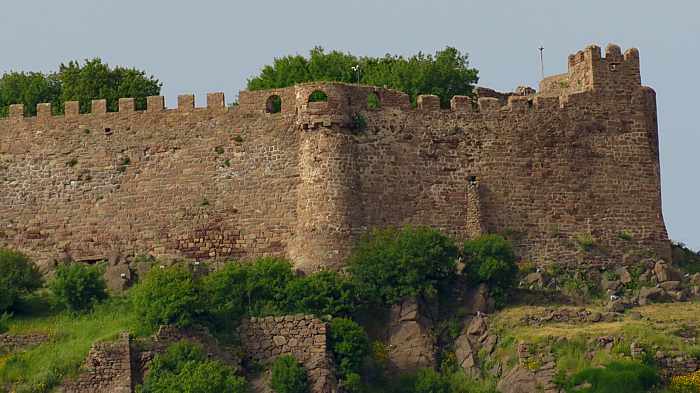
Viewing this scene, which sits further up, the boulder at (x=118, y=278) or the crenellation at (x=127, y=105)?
the crenellation at (x=127, y=105)

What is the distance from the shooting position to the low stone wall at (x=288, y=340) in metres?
63.5

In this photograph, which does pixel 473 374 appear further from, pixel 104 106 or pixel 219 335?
pixel 104 106

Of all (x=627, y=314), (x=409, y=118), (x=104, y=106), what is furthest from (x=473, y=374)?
(x=104, y=106)

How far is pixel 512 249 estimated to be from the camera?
69438mm

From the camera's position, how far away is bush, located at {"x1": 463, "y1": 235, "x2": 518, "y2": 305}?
66.8 metres

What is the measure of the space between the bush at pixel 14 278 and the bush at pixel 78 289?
66 cm

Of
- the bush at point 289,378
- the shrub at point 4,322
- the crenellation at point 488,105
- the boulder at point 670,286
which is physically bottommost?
the bush at point 289,378

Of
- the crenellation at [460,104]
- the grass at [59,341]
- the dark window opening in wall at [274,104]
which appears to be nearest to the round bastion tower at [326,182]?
the dark window opening in wall at [274,104]

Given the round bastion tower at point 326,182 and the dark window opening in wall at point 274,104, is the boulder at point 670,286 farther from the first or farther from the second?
the dark window opening in wall at point 274,104

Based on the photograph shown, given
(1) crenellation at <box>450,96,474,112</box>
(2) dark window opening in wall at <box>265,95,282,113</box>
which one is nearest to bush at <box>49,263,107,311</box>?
(2) dark window opening in wall at <box>265,95,282,113</box>

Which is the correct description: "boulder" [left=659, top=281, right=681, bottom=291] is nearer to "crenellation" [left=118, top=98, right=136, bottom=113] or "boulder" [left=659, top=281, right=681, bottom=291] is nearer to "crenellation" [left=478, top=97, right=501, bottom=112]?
"crenellation" [left=478, top=97, right=501, bottom=112]

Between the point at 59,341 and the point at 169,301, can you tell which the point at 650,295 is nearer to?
the point at 169,301

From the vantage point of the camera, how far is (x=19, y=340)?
2557 inches

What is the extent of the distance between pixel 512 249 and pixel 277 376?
9804 millimetres
